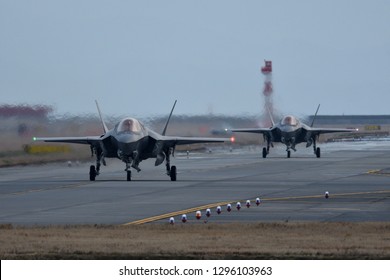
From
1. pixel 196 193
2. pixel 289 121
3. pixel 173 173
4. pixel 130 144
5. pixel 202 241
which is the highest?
pixel 289 121

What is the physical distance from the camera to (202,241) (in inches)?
891

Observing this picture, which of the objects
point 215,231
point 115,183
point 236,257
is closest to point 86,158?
point 115,183

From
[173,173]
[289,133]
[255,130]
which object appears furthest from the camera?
[255,130]

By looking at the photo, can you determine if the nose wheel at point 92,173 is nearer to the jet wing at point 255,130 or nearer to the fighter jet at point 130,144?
the fighter jet at point 130,144

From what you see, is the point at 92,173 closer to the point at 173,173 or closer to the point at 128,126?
the point at 128,126

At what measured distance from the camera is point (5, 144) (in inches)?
2165

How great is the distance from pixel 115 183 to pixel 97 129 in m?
12.1

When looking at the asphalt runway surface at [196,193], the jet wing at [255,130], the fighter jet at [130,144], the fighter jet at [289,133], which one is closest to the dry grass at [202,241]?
the asphalt runway surface at [196,193]

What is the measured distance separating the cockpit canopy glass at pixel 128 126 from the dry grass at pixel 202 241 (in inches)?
729

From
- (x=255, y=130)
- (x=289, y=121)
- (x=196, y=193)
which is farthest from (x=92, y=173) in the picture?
(x=255, y=130)

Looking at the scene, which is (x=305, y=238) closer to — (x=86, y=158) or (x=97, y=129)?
(x=97, y=129)

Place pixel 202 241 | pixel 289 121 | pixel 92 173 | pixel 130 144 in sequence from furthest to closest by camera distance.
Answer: pixel 289 121 → pixel 92 173 → pixel 130 144 → pixel 202 241

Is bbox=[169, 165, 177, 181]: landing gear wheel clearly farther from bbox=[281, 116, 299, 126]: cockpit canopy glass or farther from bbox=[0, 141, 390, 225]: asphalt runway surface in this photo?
bbox=[281, 116, 299, 126]: cockpit canopy glass

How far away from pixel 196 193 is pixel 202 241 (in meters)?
15.2
